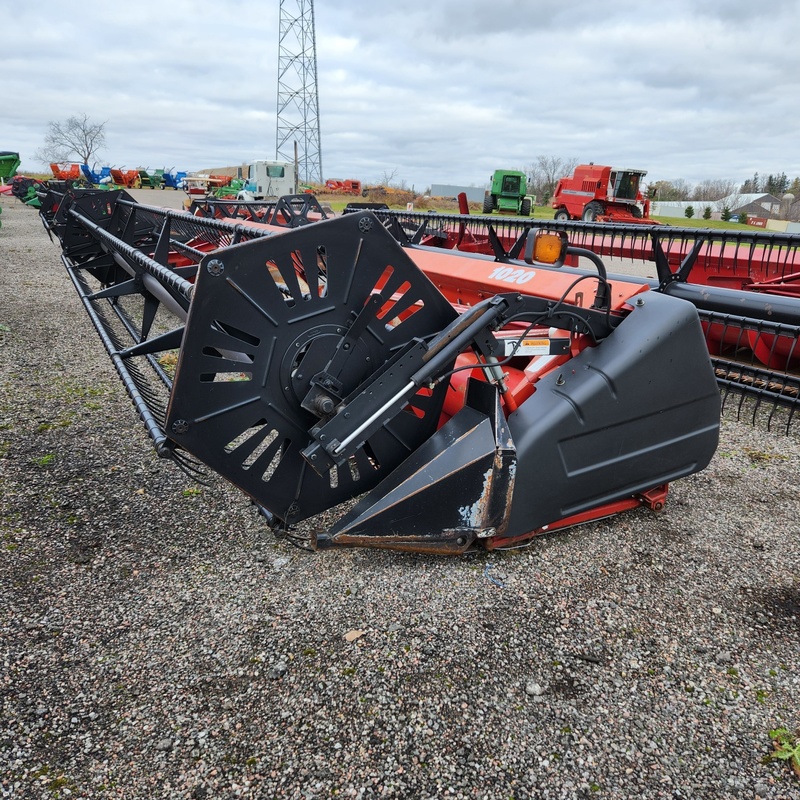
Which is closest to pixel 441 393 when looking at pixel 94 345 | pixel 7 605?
pixel 7 605

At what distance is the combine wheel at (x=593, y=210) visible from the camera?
16.8 meters

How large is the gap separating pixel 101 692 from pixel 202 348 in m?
1.18

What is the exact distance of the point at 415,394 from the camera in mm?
2379

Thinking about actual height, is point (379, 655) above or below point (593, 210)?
below

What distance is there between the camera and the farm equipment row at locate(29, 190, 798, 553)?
Answer: 2203 mm

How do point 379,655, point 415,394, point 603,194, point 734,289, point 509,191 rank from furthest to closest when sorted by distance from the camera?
point 509,191 < point 603,194 < point 734,289 < point 415,394 < point 379,655

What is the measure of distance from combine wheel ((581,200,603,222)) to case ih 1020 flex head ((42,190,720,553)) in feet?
50.6

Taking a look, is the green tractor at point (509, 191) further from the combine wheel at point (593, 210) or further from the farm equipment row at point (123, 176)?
the farm equipment row at point (123, 176)

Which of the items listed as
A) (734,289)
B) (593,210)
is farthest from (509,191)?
(734,289)

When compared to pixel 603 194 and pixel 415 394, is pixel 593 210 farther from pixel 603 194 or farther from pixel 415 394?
pixel 415 394

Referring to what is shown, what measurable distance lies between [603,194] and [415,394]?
1664cm

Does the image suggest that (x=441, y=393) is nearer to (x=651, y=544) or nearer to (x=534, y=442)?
(x=534, y=442)

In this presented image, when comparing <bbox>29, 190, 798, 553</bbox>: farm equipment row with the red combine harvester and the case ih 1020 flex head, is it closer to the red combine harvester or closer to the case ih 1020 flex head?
the case ih 1020 flex head

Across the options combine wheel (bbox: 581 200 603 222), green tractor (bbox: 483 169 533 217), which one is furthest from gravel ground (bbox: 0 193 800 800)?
green tractor (bbox: 483 169 533 217)
